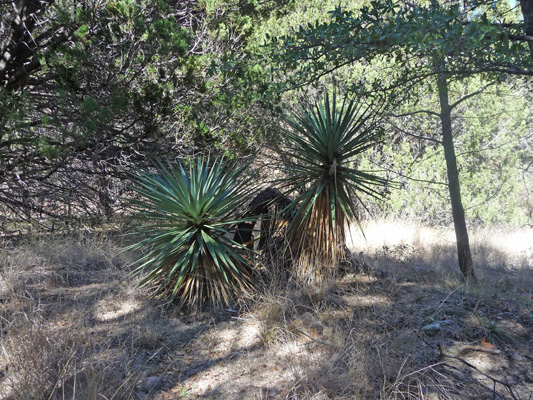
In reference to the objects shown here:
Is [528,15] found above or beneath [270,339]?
above

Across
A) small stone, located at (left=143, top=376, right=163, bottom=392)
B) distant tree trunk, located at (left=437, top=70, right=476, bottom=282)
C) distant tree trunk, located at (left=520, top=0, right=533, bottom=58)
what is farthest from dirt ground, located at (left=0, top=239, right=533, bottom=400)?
distant tree trunk, located at (left=520, top=0, right=533, bottom=58)

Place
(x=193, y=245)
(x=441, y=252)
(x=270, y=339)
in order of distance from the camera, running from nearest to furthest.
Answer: (x=270, y=339)
(x=193, y=245)
(x=441, y=252)

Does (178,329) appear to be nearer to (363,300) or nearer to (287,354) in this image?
(287,354)

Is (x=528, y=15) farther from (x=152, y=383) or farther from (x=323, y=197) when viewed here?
(x=152, y=383)

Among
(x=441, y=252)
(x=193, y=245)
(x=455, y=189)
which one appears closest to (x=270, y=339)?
(x=193, y=245)

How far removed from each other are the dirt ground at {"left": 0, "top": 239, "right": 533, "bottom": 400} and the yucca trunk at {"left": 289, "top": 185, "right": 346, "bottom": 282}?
255 mm

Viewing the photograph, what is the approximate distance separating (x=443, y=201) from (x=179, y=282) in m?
10.3

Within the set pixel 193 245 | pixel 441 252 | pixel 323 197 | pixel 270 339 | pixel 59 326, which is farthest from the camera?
pixel 441 252

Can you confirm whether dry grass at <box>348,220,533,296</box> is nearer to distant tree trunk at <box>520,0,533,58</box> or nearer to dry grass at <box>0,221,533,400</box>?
dry grass at <box>0,221,533,400</box>

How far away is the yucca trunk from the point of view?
519 cm

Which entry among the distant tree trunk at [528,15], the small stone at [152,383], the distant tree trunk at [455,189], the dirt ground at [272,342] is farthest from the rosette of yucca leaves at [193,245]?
the distant tree trunk at [455,189]

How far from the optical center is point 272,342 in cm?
409

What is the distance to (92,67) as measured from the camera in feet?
22.9

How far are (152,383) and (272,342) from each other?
1.12 metres
